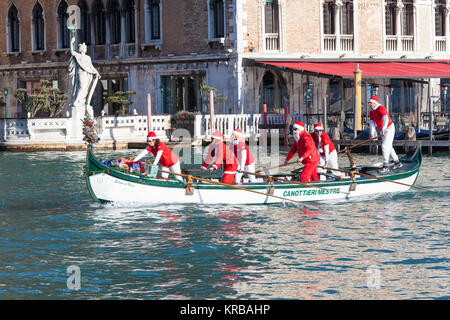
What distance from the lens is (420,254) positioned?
14117 mm

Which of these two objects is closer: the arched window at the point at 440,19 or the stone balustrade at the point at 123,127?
the stone balustrade at the point at 123,127

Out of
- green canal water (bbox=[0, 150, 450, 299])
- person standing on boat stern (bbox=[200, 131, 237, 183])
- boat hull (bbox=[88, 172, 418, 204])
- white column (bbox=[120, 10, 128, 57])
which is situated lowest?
green canal water (bbox=[0, 150, 450, 299])

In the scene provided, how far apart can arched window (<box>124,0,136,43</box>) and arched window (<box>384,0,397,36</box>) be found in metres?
11.0

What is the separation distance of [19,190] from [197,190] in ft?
19.2

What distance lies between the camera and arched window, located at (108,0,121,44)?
4184 cm

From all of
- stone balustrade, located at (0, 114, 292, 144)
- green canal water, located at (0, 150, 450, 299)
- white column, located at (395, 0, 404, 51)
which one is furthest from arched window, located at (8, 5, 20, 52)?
green canal water, located at (0, 150, 450, 299)

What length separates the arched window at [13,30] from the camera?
45.4m

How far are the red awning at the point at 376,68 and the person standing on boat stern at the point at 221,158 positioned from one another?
1544cm

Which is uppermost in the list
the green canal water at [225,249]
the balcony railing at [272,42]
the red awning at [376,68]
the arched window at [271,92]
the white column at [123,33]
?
the white column at [123,33]

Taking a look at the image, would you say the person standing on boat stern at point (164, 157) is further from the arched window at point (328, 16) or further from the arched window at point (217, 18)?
the arched window at point (328, 16)

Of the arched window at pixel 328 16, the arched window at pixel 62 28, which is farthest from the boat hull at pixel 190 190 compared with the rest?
the arched window at pixel 62 28

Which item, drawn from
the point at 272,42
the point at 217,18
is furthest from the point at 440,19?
the point at 217,18

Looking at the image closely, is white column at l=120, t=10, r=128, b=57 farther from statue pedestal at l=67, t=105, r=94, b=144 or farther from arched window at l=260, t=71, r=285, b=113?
arched window at l=260, t=71, r=285, b=113
